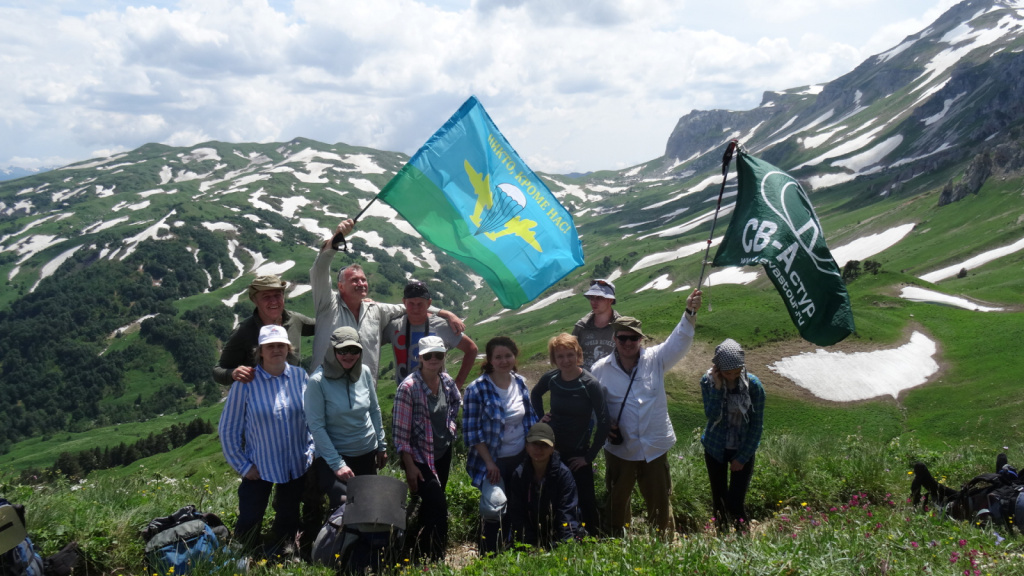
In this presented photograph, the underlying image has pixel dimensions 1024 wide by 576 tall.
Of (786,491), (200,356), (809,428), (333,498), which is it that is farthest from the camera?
(200,356)

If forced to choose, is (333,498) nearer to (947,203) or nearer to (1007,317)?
(1007,317)

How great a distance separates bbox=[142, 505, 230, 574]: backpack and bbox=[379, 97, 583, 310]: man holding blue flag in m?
4.92

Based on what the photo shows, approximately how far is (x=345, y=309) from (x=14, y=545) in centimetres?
400

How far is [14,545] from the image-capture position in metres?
A: 5.28

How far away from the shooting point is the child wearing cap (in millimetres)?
6682

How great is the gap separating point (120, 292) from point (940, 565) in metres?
217

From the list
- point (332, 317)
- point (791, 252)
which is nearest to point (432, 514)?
point (332, 317)

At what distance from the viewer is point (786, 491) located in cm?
883

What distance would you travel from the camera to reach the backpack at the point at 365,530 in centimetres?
607

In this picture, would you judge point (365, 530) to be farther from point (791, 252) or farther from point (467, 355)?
point (791, 252)

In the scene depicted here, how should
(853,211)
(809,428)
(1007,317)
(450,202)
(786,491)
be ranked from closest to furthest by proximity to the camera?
(786,491)
(450,202)
(809,428)
(1007,317)
(853,211)

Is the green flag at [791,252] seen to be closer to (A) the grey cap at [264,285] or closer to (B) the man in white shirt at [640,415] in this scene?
(B) the man in white shirt at [640,415]

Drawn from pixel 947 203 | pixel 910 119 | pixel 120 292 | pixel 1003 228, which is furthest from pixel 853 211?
pixel 120 292

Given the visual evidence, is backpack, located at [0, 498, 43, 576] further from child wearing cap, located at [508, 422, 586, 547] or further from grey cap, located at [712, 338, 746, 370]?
grey cap, located at [712, 338, 746, 370]
